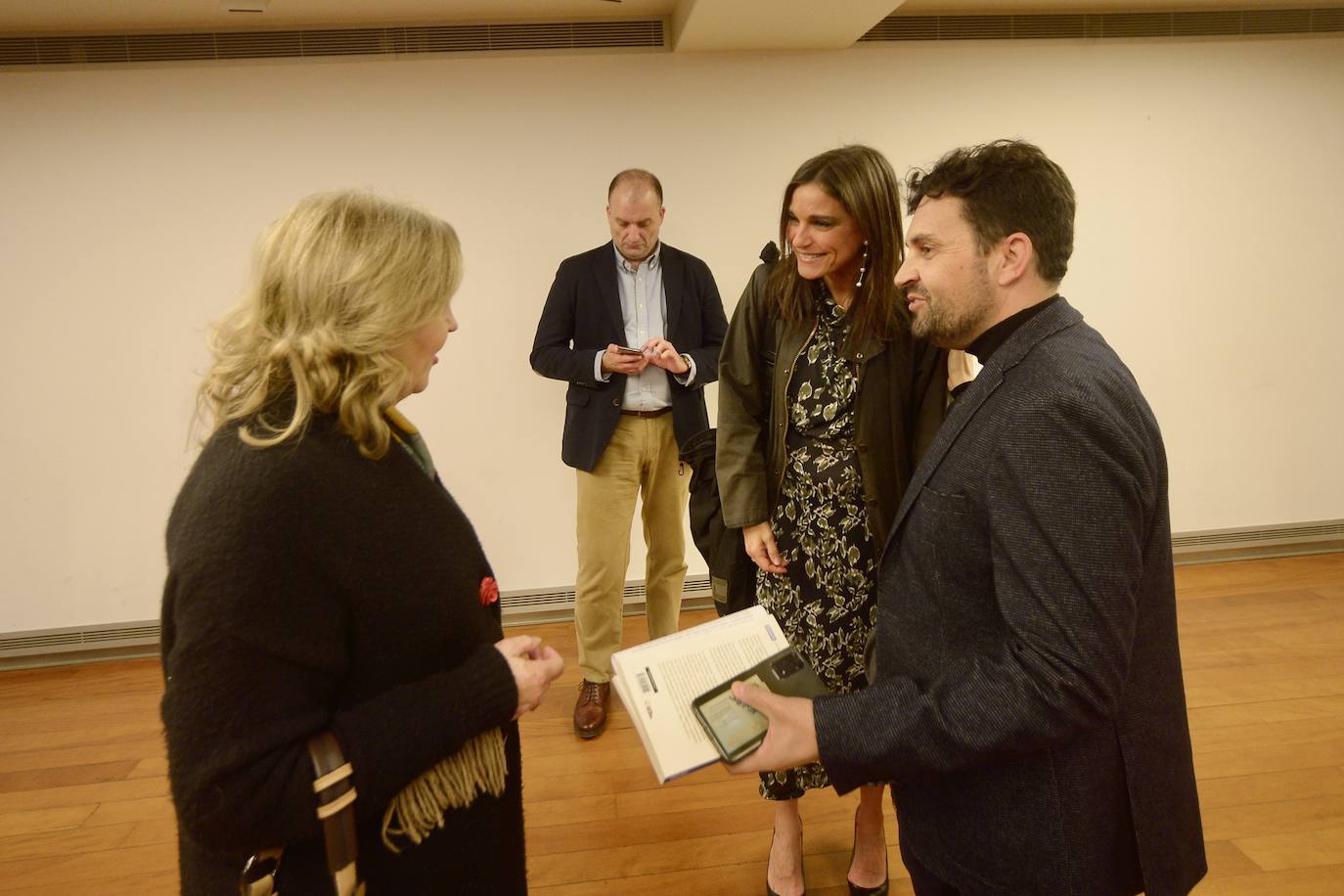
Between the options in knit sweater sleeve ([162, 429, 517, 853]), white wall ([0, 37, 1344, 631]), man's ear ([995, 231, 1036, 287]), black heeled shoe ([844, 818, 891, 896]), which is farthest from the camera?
white wall ([0, 37, 1344, 631])

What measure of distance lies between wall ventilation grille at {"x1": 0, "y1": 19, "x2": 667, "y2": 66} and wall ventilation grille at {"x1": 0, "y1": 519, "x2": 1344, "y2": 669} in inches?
96.4

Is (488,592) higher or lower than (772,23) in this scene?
lower

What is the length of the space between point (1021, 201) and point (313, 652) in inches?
41.9

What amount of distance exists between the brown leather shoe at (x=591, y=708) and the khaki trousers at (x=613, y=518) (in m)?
0.04

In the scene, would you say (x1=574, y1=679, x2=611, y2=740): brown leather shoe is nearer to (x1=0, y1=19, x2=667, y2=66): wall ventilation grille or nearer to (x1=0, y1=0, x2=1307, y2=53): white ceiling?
(x1=0, y1=0, x2=1307, y2=53): white ceiling

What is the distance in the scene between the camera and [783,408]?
1850 millimetres

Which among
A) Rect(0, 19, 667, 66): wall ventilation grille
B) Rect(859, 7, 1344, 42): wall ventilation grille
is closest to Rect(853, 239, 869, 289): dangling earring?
Rect(0, 19, 667, 66): wall ventilation grille

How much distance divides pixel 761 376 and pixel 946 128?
8.36 ft

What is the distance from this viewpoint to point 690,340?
3100 millimetres

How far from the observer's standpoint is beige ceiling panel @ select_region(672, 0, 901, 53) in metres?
3.03

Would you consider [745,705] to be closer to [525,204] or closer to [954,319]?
[954,319]

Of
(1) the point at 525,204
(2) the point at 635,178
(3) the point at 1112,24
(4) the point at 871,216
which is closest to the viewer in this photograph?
(4) the point at 871,216

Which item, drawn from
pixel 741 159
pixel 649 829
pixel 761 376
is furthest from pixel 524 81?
pixel 649 829

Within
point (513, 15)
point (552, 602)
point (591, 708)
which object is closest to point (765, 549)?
point (591, 708)
